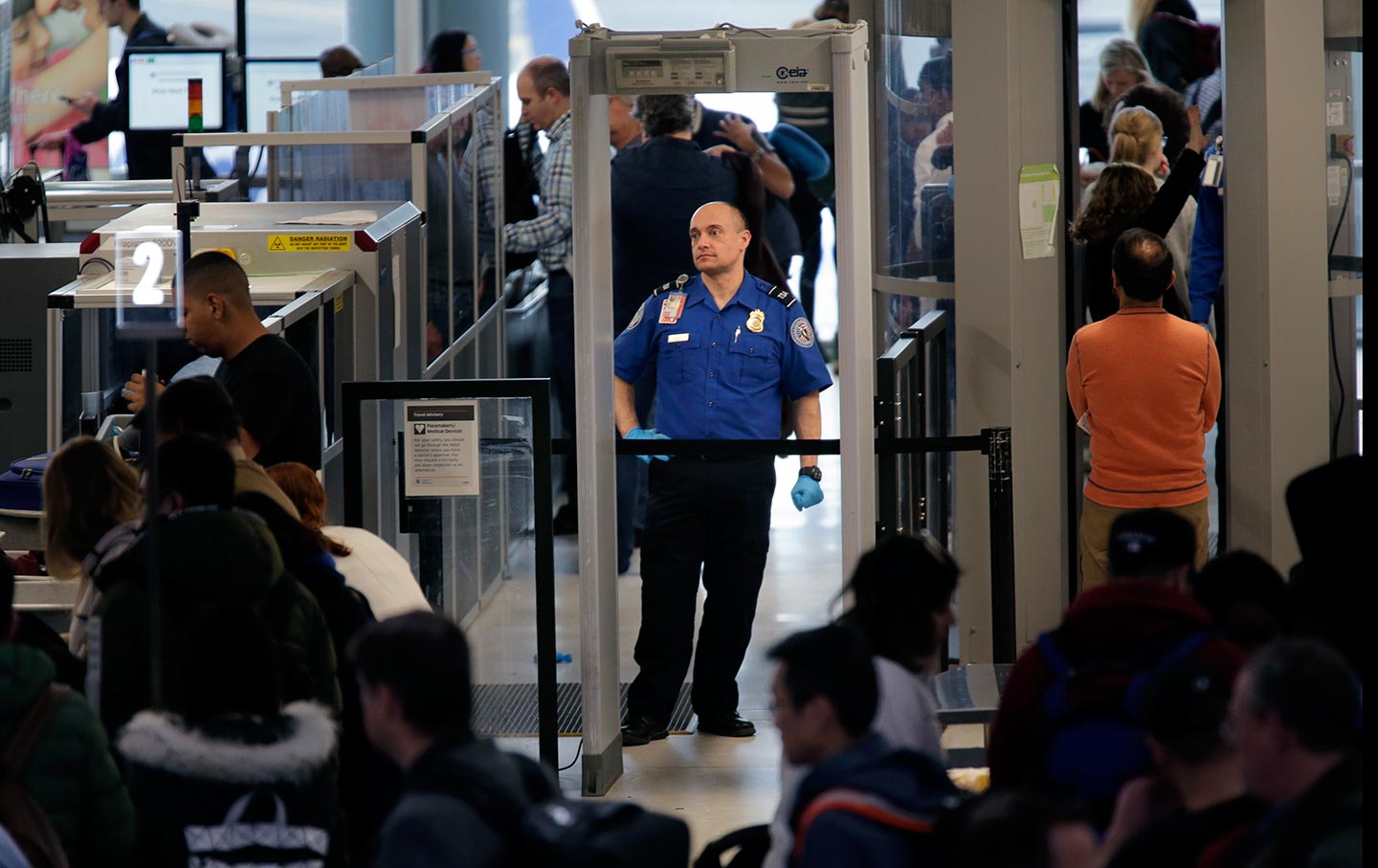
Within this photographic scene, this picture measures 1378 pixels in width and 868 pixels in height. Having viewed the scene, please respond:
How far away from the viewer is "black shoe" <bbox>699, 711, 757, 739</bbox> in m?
5.97

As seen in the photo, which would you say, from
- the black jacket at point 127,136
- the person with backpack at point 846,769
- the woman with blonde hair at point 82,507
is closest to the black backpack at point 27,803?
the woman with blonde hair at point 82,507

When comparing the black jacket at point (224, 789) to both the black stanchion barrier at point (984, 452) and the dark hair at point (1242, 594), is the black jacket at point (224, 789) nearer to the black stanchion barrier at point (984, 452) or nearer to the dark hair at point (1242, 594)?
the dark hair at point (1242, 594)

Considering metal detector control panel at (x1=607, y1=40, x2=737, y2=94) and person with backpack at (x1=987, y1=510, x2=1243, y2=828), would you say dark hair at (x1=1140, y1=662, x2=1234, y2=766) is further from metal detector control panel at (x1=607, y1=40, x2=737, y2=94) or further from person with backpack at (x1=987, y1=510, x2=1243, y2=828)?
metal detector control panel at (x1=607, y1=40, x2=737, y2=94)

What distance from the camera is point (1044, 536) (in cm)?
639

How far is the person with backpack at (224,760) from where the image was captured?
2.89 m

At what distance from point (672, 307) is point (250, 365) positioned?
1378mm

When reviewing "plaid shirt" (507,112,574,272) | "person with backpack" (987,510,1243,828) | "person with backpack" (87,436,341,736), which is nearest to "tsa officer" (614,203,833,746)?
"person with backpack" (87,436,341,736)

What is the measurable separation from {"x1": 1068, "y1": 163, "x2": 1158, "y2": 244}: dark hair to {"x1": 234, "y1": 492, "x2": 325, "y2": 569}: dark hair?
314cm

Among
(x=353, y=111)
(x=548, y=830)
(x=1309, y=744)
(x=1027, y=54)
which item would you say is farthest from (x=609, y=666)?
(x=353, y=111)

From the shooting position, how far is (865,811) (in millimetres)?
2584

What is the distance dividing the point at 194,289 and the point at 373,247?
1155 mm

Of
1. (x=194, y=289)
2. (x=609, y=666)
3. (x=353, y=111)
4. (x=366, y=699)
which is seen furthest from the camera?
(x=353, y=111)

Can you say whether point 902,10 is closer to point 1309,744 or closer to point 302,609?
point 302,609

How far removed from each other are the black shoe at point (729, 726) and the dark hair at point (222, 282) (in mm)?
1975
